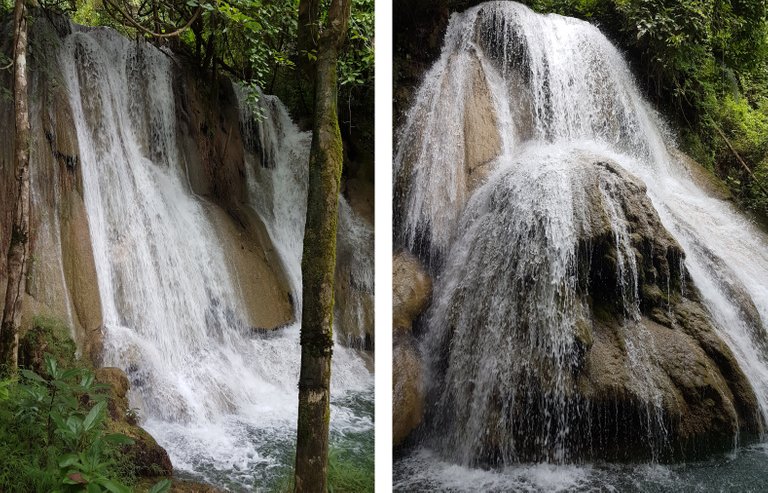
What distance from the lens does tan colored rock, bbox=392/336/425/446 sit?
2.18 meters

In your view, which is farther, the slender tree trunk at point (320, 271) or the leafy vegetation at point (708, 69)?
the leafy vegetation at point (708, 69)

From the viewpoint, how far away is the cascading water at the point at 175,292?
2104mm

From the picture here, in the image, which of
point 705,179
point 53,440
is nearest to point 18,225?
point 53,440

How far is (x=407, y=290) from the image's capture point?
7.51 ft

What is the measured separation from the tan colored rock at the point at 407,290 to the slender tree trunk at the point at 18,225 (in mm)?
1264

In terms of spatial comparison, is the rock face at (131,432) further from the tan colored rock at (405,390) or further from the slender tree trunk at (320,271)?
the tan colored rock at (405,390)

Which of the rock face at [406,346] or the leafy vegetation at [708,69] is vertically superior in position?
the leafy vegetation at [708,69]

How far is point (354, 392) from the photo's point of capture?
2357mm

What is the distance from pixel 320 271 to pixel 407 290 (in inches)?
20.7

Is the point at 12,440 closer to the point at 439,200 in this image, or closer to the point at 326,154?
the point at 326,154

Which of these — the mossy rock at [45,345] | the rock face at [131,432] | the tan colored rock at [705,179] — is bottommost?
the rock face at [131,432]

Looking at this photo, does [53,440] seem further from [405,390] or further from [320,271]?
[405,390]

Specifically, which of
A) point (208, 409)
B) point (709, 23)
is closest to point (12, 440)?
point (208, 409)

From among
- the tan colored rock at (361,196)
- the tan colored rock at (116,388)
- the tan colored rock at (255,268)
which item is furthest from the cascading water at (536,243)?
the tan colored rock at (116,388)
